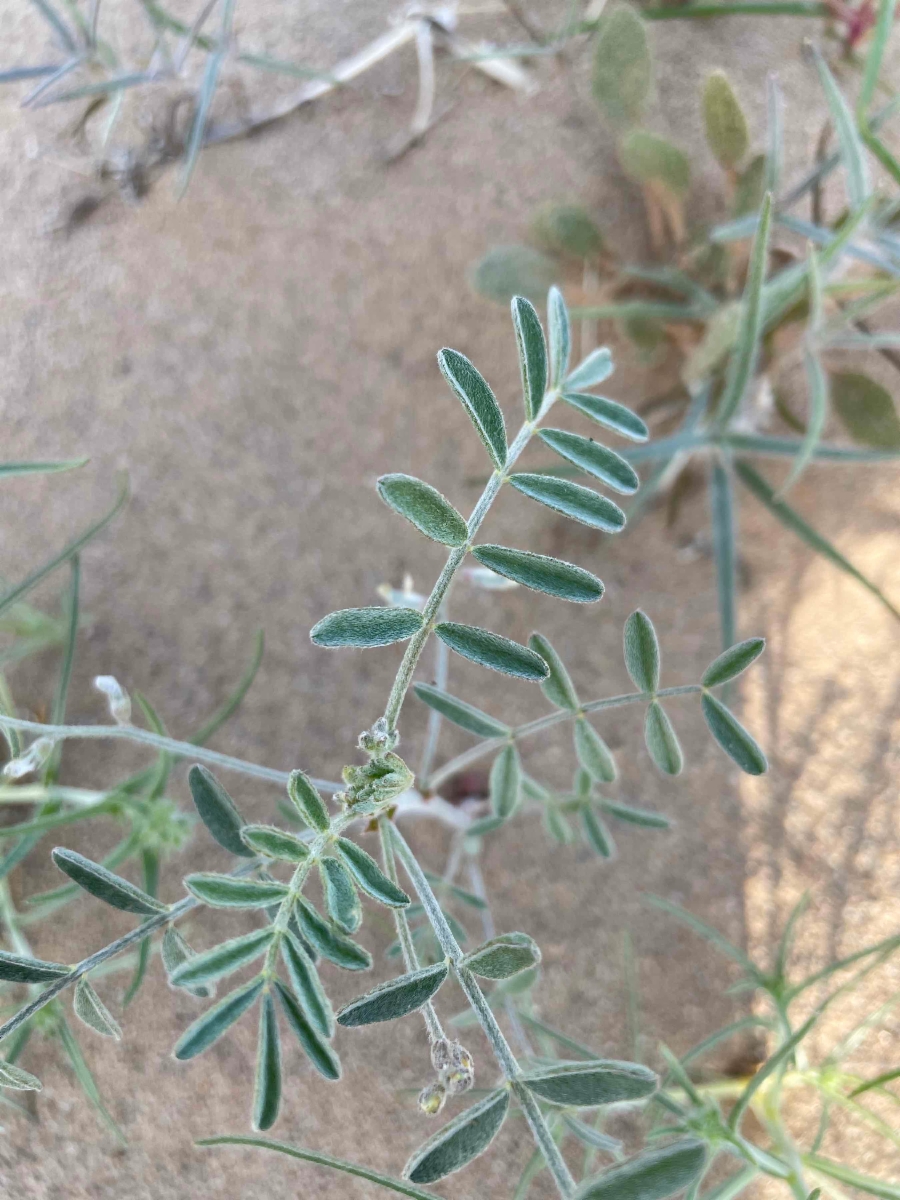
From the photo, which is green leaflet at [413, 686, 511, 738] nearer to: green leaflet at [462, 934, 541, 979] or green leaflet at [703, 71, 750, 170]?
green leaflet at [462, 934, 541, 979]

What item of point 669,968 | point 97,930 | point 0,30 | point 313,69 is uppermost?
point 0,30

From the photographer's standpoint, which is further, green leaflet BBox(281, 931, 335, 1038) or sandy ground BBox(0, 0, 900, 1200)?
sandy ground BBox(0, 0, 900, 1200)

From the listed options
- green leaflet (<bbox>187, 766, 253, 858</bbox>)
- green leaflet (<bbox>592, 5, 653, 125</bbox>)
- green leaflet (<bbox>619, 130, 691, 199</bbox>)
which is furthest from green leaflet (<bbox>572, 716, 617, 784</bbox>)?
green leaflet (<bbox>592, 5, 653, 125</bbox>)

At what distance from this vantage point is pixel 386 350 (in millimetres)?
1169

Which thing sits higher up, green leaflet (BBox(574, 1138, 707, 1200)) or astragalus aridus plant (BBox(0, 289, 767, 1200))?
astragalus aridus plant (BBox(0, 289, 767, 1200))

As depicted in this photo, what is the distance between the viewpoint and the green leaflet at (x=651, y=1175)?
43 centimetres

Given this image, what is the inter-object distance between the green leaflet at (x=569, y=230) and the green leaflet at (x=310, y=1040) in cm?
93

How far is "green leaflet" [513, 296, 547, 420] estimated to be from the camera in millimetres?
515

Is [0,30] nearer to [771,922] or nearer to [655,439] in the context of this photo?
[655,439]

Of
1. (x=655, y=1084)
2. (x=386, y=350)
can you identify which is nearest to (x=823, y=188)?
(x=386, y=350)

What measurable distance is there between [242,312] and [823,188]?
823 millimetres

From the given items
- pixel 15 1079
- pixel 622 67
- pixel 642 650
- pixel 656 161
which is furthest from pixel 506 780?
pixel 622 67

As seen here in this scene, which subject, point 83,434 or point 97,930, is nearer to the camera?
point 97,930

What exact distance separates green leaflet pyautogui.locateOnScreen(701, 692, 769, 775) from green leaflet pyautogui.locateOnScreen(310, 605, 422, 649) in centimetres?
24
